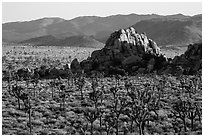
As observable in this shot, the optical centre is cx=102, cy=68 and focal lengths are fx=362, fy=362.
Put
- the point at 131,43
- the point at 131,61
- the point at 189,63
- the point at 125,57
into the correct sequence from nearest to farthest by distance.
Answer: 1. the point at 189,63
2. the point at 131,61
3. the point at 125,57
4. the point at 131,43

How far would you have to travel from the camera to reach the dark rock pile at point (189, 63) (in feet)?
178

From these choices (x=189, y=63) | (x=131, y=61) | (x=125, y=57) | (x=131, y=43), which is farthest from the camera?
(x=131, y=43)

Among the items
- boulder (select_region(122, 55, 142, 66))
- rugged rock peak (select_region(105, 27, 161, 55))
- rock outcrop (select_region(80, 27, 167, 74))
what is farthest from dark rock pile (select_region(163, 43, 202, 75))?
boulder (select_region(122, 55, 142, 66))

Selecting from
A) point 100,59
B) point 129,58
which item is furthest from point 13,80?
point 129,58

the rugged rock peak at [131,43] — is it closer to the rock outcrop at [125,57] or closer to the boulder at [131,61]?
the rock outcrop at [125,57]

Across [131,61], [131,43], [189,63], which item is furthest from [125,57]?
[189,63]

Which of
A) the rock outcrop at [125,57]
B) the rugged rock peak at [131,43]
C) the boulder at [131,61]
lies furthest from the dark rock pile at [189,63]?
the boulder at [131,61]

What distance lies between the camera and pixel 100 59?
58.9 metres

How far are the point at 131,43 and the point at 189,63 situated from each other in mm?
10397

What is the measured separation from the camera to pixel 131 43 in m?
61.7

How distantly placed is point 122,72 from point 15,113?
27.2 meters

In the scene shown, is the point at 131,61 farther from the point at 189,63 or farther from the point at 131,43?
the point at 189,63

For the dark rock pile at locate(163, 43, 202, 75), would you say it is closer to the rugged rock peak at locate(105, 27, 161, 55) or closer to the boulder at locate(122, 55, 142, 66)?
the rugged rock peak at locate(105, 27, 161, 55)

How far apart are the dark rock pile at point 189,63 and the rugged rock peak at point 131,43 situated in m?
4.93
